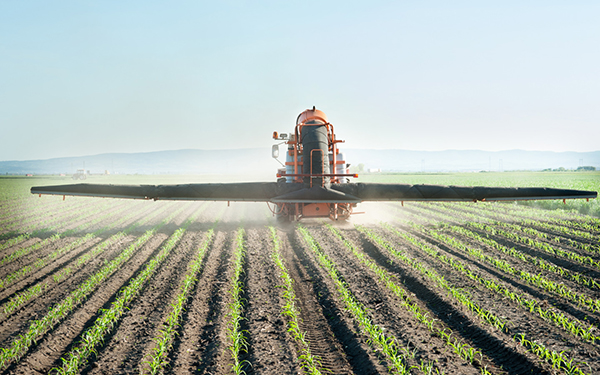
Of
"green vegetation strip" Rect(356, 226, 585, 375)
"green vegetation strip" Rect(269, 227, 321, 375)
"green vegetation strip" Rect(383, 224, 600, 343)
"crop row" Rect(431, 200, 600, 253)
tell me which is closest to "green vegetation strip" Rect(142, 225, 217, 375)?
"green vegetation strip" Rect(269, 227, 321, 375)

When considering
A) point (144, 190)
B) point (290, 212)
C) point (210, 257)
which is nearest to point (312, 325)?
point (210, 257)

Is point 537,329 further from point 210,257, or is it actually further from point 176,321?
point 210,257

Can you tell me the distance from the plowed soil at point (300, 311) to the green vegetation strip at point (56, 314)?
61 millimetres

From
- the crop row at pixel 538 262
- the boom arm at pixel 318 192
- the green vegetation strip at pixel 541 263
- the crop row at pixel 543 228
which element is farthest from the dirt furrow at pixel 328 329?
the crop row at pixel 543 228

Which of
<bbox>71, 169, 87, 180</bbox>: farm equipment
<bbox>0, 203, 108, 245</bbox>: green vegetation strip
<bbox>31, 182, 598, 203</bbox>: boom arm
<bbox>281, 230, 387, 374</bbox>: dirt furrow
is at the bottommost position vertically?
<bbox>281, 230, 387, 374</bbox>: dirt furrow

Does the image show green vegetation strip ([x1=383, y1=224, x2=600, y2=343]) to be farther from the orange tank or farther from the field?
the orange tank

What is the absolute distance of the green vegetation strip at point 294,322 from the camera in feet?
12.2

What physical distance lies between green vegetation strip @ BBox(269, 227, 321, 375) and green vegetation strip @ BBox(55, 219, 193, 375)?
238 centimetres

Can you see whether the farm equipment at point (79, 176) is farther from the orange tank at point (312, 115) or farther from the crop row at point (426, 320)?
the crop row at point (426, 320)

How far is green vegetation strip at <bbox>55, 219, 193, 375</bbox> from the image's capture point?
3.82 metres

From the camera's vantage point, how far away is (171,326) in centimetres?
456

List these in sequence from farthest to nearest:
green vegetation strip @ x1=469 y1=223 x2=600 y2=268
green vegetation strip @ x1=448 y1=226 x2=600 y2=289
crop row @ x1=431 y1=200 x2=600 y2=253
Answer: crop row @ x1=431 y1=200 x2=600 y2=253, green vegetation strip @ x1=469 y1=223 x2=600 y2=268, green vegetation strip @ x1=448 y1=226 x2=600 y2=289

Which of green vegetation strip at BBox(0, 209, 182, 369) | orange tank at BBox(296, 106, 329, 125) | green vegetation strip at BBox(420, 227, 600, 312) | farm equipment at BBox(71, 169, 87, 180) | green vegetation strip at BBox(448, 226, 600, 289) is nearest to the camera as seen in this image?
green vegetation strip at BBox(0, 209, 182, 369)

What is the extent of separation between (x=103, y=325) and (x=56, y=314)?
964 mm
